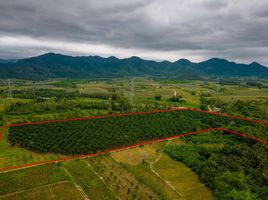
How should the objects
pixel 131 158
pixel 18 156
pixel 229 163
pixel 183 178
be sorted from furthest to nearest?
pixel 131 158 < pixel 18 156 < pixel 229 163 < pixel 183 178

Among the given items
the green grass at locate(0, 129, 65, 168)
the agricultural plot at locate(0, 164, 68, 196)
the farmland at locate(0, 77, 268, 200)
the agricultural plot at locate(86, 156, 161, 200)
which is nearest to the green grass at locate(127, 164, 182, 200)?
the farmland at locate(0, 77, 268, 200)

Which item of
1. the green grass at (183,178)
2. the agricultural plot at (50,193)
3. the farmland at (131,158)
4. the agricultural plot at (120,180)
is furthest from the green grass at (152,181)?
the agricultural plot at (50,193)

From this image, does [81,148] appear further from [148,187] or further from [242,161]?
[242,161]

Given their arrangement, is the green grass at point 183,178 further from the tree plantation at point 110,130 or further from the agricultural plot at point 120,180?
the tree plantation at point 110,130

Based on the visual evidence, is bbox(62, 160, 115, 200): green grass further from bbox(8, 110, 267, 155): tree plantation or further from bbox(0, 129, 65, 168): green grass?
bbox(8, 110, 267, 155): tree plantation

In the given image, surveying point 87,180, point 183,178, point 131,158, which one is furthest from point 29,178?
point 183,178

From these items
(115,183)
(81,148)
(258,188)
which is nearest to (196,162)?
(258,188)

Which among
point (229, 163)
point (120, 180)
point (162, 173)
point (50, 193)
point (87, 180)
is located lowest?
point (162, 173)

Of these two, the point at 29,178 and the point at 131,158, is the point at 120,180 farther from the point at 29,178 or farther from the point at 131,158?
the point at 29,178
